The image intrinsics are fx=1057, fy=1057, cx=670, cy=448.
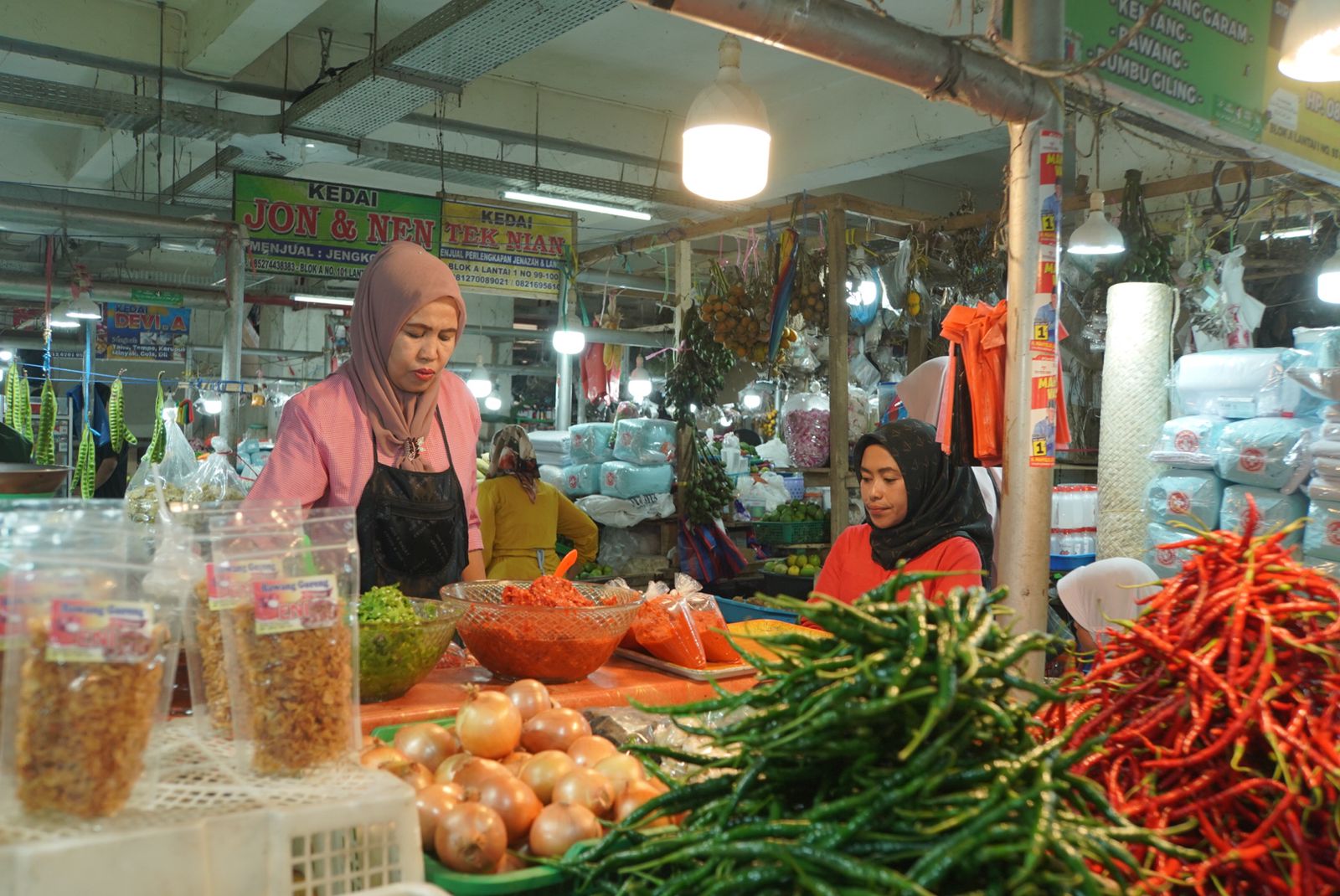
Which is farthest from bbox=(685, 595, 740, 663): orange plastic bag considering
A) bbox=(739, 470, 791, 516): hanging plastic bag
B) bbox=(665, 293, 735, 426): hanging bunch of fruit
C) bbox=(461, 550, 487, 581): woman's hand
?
bbox=(739, 470, 791, 516): hanging plastic bag

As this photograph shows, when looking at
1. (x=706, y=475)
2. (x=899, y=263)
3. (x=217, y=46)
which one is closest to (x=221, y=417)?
(x=217, y=46)

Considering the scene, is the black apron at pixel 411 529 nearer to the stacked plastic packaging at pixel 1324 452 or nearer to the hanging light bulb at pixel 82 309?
the stacked plastic packaging at pixel 1324 452

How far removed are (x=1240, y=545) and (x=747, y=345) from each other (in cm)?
537

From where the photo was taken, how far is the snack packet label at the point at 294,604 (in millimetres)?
1441

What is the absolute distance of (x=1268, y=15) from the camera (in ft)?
16.5

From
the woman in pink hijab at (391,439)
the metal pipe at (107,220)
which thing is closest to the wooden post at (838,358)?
the woman in pink hijab at (391,439)

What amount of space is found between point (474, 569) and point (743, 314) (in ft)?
12.6

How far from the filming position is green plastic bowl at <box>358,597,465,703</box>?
2195 mm

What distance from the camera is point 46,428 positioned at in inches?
295

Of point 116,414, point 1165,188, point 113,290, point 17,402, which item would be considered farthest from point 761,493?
point 113,290

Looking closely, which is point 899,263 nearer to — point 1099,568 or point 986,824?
point 1099,568

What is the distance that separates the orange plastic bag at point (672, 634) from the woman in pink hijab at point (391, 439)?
932mm

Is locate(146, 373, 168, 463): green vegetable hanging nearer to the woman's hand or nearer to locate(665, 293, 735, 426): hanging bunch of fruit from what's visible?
locate(665, 293, 735, 426): hanging bunch of fruit

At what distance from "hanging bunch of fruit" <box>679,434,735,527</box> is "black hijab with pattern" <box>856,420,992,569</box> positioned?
3.46m
